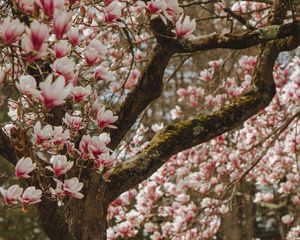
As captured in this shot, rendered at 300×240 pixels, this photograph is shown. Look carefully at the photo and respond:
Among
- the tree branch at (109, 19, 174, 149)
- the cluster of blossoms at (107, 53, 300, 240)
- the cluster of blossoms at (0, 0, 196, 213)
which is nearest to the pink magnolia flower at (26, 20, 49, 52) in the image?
the cluster of blossoms at (0, 0, 196, 213)

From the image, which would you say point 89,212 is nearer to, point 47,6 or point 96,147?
point 96,147

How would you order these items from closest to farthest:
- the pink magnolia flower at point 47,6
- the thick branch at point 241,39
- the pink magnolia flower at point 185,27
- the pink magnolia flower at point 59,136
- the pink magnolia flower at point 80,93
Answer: the pink magnolia flower at point 47,6 < the pink magnolia flower at point 80,93 < the pink magnolia flower at point 59,136 < the pink magnolia flower at point 185,27 < the thick branch at point 241,39

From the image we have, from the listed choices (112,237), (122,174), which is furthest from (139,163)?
(112,237)

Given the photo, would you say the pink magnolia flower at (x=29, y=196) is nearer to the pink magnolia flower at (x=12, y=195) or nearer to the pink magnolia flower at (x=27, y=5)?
the pink magnolia flower at (x=12, y=195)

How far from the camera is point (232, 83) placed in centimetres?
445

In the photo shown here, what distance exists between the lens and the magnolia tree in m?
1.43

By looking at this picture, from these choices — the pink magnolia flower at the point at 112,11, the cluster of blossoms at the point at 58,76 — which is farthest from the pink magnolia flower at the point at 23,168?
the pink magnolia flower at the point at 112,11

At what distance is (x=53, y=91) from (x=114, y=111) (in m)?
1.45

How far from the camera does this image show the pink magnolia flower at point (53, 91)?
3.62 ft

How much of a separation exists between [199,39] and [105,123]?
877mm

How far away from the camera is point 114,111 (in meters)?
2.57

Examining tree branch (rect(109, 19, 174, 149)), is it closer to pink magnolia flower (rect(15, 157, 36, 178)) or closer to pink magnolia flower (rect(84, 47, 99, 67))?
pink magnolia flower (rect(84, 47, 99, 67))

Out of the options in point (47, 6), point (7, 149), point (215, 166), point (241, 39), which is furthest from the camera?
point (215, 166)

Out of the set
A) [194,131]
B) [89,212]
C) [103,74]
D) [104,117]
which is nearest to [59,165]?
[104,117]
